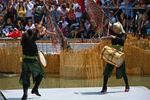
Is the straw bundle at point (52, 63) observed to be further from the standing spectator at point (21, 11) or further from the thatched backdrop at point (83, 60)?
the standing spectator at point (21, 11)

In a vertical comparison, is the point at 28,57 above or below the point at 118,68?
above

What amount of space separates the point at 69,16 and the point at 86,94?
702 centimetres

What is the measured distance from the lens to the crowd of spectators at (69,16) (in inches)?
487

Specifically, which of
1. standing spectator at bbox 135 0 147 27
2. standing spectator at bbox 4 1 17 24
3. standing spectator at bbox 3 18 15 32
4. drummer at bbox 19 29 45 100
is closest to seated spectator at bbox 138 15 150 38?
standing spectator at bbox 135 0 147 27

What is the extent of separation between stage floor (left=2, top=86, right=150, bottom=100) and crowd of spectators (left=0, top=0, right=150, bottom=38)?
5394 millimetres

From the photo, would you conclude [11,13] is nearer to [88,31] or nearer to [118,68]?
[88,31]

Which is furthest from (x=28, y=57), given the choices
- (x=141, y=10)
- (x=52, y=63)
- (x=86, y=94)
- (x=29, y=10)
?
(x=29, y=10)

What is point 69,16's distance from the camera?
13.0 meters

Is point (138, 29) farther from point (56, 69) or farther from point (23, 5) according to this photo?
point (23, 5)

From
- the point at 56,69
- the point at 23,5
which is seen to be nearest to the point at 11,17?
the point at 23,5

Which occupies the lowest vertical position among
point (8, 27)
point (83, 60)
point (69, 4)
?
point (83, 60)

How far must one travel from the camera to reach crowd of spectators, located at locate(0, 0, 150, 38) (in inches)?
487

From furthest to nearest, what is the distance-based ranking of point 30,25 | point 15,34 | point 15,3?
point 15,3
point 30,25
point 15,34

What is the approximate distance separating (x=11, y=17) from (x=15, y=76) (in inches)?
203
